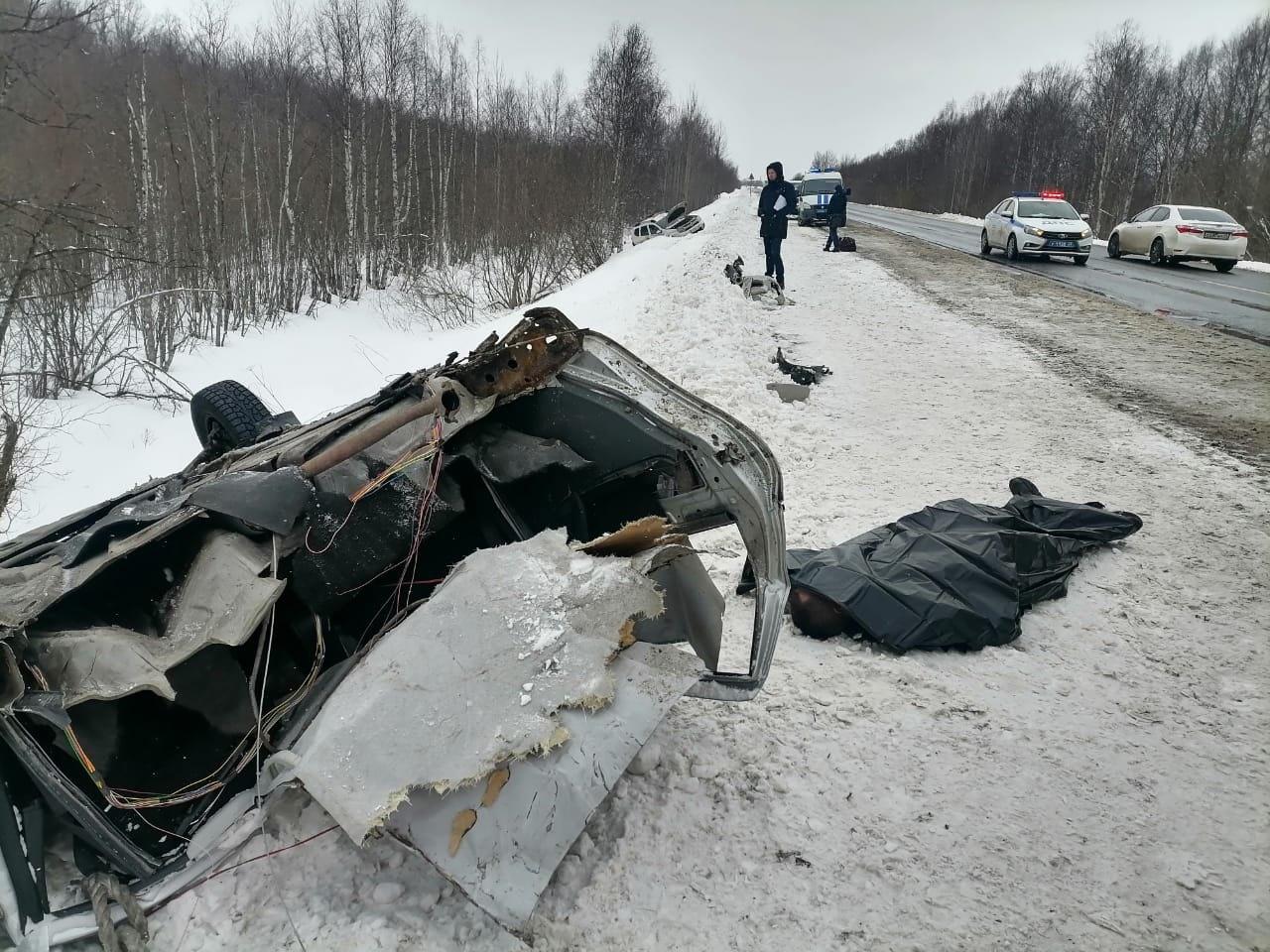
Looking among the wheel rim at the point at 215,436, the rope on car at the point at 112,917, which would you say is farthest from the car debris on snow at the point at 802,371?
the rope on car at the point at 112,917

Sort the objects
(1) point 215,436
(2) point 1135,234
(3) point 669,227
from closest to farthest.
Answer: (1) point 215,436 < (2) point 1135,234 < (3) point 669,227

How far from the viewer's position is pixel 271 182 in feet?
59.9

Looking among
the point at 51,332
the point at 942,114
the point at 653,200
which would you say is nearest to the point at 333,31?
the point at 51,332

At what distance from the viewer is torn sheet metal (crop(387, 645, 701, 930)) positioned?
5.91ft

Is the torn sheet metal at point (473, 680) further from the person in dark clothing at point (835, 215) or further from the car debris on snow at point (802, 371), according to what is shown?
the person in dark clothing at point (835, 215)

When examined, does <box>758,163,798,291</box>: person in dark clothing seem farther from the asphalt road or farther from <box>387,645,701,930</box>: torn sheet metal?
<box>387,645,701,930</box>: torn sheet metal

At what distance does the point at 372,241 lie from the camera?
21.4 m

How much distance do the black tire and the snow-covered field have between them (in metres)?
2.52

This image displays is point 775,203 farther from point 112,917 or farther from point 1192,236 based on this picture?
point 112,917

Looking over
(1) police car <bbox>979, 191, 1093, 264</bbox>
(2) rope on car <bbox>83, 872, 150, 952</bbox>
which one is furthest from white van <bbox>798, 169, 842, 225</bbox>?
(2) rope on car <bbox>83, 872, 150, 952</bbox>

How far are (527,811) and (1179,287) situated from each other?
1596 centimetres

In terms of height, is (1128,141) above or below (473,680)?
above

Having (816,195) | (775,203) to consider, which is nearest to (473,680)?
(775,203)

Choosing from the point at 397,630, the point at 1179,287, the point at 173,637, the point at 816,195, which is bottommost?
the point at 173,637
